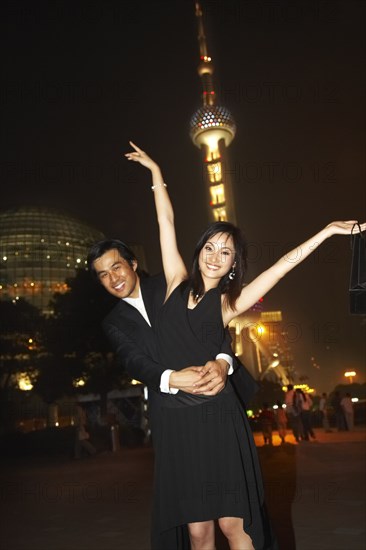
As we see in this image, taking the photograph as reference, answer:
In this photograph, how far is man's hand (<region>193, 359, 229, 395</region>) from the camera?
8.38ft

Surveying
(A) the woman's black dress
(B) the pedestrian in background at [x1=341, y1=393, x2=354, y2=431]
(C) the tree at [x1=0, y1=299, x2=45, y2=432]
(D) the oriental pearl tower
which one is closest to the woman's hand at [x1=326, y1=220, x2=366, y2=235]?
(A) the woman's black dress

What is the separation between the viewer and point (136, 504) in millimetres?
7520

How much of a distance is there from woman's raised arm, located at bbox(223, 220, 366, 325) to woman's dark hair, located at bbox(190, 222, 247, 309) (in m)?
0.05

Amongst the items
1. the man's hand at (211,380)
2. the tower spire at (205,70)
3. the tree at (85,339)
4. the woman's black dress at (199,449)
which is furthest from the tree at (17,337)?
the tower spire at (205,70)

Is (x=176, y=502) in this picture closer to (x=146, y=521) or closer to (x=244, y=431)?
(x=244, y=431)

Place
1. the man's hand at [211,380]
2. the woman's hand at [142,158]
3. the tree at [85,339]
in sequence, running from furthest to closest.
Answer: the tree at [85,339] < the woman's hand at [142,158] < the man's hand at [211,380]

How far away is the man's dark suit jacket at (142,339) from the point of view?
276 cm

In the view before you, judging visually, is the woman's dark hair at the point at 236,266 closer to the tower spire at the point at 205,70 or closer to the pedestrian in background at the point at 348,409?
the pedestrian in background at the point at 348,409

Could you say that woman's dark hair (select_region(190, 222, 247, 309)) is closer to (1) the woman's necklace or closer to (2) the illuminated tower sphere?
(1) the woman's necklace

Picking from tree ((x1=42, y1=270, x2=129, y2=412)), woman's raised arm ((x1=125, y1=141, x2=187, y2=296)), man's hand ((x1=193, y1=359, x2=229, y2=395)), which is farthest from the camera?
tree ((x1=42, y1=270, x2=129, y2=412))

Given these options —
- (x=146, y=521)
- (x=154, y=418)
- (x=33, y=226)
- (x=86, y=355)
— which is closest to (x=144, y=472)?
(x=146, y=521)

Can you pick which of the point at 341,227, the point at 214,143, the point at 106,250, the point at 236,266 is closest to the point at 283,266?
the point at 236,266

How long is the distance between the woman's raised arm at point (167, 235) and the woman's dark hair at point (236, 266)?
0.38ft

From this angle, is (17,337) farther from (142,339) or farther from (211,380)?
(211,380)
